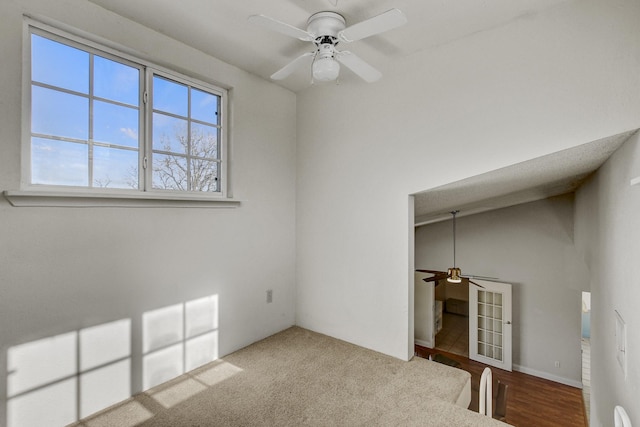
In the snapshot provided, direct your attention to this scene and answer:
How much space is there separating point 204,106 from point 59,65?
971 millimetres

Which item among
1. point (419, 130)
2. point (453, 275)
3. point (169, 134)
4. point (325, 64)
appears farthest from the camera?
point (453, 275)

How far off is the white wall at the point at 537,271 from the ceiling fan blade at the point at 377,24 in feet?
16.5

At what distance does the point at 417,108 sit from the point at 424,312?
511 cm

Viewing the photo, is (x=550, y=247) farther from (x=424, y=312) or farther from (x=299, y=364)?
(x=299, y=364)

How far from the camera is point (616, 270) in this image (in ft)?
6.92

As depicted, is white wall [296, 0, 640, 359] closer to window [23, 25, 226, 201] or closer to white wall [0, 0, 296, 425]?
white wall [0, 0, 296, 425]

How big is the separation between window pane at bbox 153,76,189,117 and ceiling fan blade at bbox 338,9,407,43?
1.45 meters

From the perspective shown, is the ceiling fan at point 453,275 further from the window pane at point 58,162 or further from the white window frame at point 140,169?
the window pane at point 58,162

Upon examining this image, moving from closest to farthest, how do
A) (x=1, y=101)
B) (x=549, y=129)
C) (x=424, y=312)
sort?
(x=1, y=101) < (x=549, y=129) < (x=424, y=312)

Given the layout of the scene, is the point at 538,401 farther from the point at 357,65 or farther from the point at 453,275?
the point at 357,65

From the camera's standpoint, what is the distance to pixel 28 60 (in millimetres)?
1747

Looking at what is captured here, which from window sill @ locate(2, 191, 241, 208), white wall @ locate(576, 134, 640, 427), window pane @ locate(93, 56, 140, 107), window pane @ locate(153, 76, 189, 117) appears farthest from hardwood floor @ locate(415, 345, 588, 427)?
window pane @ locate(93, 56, 140, 107)

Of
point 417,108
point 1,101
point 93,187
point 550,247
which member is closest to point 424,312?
point 550,247

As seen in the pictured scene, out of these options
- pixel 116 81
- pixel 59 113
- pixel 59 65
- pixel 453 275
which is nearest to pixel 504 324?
pixel 453 275
